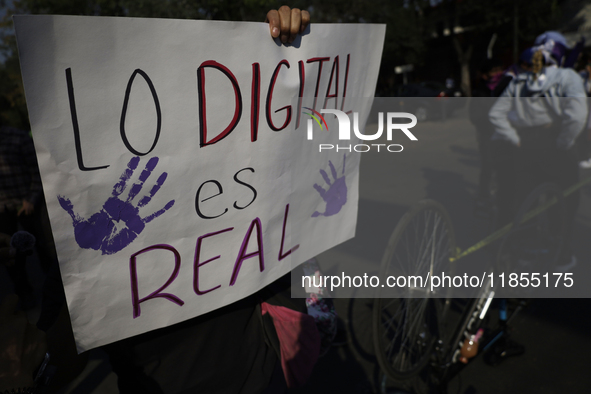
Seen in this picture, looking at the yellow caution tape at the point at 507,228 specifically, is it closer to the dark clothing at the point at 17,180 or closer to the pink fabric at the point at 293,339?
the pink fabric at the point at 293,339

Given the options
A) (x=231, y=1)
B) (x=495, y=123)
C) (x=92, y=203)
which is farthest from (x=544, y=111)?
(x=231, y=1)

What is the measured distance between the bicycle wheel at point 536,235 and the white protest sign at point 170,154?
1.75 m

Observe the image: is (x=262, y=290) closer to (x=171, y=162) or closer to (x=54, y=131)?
(x=171, y=162)

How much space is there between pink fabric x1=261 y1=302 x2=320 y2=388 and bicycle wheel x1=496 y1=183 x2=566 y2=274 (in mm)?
1573

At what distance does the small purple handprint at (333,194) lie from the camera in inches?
61.5

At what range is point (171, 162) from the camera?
110 cm

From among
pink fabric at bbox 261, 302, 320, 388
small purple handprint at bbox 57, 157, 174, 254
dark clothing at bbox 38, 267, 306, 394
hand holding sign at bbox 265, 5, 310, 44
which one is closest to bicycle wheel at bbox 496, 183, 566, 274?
pink fabric at bbox 261, 302, 320, 388

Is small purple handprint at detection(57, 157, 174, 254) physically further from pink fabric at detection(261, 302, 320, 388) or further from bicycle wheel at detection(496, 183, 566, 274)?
bicycle wheel at detection(496, 183, 566, 274)

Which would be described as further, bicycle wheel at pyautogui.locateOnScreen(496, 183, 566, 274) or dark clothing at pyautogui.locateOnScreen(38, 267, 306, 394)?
bicycle wheel at pyautogui.locateOnScreen(496, 183, 566, 274)

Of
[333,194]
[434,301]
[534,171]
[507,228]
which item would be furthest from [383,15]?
[333,194]

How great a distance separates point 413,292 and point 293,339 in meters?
0.95

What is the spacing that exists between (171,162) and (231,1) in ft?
57.0

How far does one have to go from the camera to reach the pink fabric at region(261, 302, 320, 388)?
142 centimetres

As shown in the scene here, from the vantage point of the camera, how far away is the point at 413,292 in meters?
2.16
